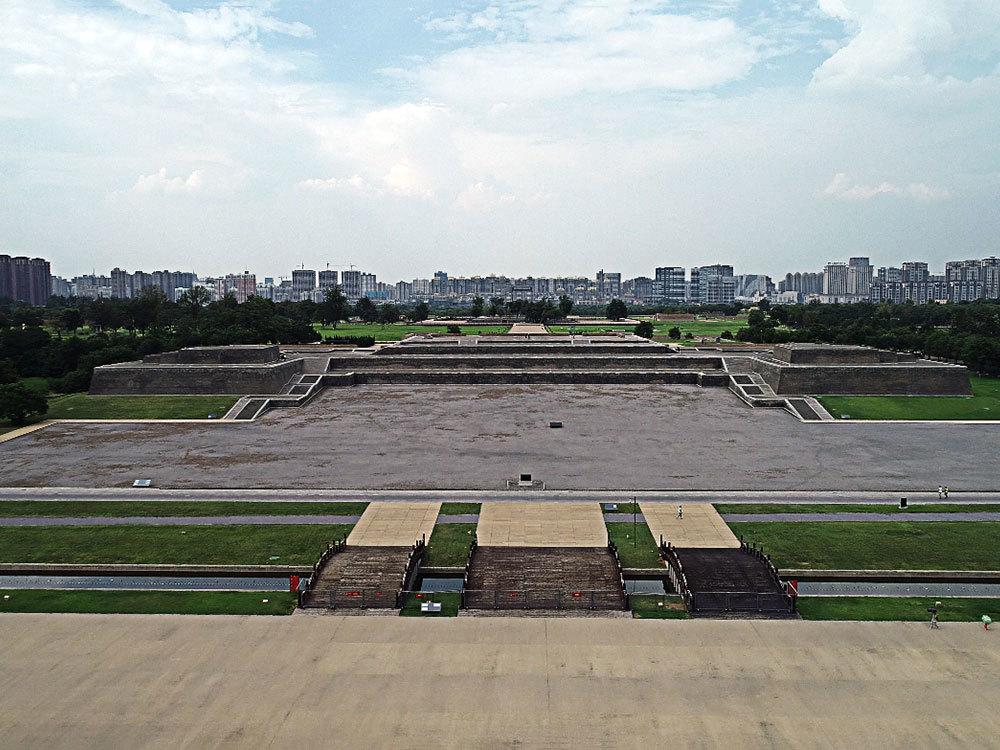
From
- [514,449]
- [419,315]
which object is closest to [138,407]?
[514,449]

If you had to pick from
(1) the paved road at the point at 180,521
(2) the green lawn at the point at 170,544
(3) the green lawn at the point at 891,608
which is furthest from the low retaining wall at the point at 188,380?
(3) the green lawn at the point at 891,608

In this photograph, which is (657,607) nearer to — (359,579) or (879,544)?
(359,579)

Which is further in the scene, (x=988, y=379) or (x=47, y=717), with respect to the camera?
(x=988, y=379)

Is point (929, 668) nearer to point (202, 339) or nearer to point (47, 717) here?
point (47, 717)

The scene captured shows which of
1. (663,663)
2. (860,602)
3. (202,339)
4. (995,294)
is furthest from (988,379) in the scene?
(995,294)

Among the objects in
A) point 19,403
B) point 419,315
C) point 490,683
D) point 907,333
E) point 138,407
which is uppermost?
point 419,315

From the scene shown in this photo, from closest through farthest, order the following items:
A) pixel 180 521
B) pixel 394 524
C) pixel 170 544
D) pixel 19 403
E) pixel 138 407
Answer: pixel 170 544, pixel 394 524, pixel 180 521, pixel 19 403, pixel 138 407
